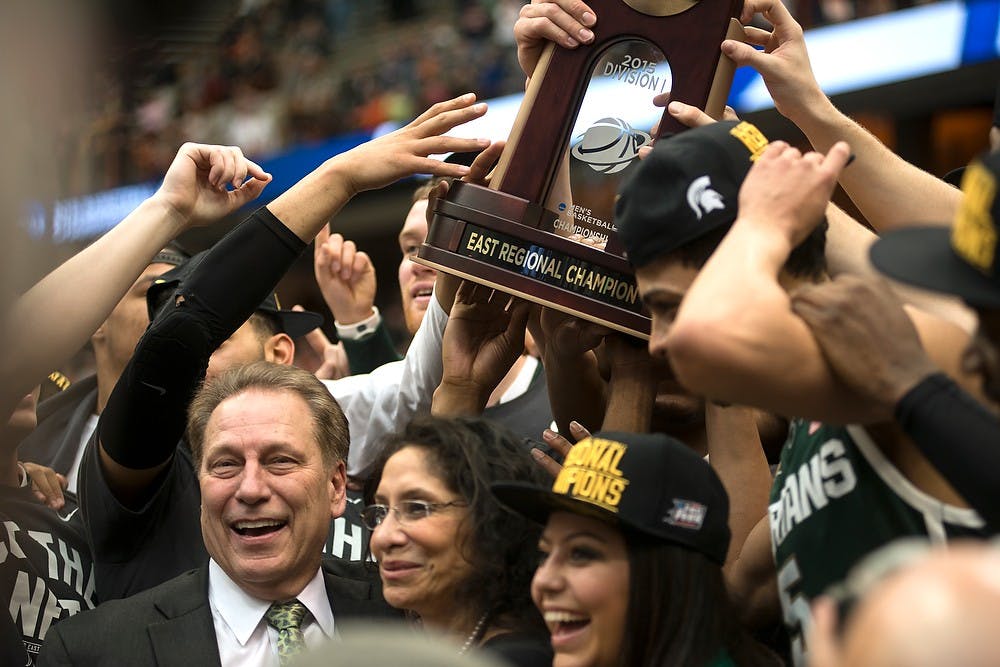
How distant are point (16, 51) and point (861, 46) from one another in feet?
28.1

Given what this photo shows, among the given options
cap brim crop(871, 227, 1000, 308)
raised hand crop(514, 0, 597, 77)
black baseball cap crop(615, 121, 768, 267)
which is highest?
raised hand crop(514, 0, 597, 77)

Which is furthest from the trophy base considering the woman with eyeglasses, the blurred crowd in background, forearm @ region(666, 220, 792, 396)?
the blurred crowd in background

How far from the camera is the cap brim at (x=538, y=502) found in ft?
7.38

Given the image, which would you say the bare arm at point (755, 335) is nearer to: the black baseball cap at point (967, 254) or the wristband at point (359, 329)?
the black baseball cap at point (967, 254)

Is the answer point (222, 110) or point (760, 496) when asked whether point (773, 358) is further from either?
point (222, 110)

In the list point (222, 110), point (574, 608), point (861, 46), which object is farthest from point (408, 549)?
point (222, 110)

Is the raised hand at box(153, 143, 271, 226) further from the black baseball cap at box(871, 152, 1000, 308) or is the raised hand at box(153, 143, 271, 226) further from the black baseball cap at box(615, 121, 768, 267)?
the black baseball cap at box(871, 152, 1000, 308)

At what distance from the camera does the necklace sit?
257 cm

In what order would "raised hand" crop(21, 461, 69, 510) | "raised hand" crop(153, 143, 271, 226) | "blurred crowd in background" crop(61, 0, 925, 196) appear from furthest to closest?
"blurred crowd in background" crop(61, 0, 925, 196), "raised hand" crop(21, 461, 69, 510), "raised hand" crop(153, 143, 271, 226)

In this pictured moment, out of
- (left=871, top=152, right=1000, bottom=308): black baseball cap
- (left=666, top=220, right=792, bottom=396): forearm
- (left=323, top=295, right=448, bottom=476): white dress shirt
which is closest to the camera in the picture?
(left=871, top=152, right=1000, bottom=308): black baseball cap

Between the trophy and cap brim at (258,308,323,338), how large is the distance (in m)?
1.48

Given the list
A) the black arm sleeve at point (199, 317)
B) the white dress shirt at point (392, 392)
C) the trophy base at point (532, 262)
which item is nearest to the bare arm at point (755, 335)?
the trophy base at point (532, 262)

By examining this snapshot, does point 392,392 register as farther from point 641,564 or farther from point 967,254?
point 967,254

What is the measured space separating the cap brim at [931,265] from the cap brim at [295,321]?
2600mm
